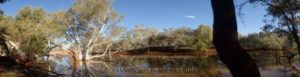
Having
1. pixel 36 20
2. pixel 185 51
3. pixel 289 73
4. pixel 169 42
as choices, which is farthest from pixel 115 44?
pixel 169 42

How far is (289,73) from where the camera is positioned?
18531 millimetres

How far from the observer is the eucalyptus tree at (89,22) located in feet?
132

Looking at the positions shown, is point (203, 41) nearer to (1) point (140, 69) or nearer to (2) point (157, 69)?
(2) point (157, 69)

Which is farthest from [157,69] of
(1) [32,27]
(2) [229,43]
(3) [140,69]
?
(2) [229,43]

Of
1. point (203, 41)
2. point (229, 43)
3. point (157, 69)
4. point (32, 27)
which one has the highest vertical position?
point (32, 27)

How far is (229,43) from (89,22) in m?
39.1

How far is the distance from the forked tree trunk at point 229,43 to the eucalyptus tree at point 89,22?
1455 inches

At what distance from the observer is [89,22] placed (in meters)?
41.8

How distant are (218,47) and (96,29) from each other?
38593 millimetres

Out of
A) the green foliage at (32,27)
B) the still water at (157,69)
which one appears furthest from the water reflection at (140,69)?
the green foliage at (32,27)

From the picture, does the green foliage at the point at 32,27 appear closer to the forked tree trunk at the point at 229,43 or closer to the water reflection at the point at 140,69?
the water reflection at the point at 140,69

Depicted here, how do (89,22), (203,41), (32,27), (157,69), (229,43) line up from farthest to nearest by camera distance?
(203,41)
(89,22)
(32,27)
(157,69)
(229,43)

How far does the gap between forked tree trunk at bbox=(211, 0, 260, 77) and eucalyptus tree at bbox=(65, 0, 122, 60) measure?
36954 millimetres

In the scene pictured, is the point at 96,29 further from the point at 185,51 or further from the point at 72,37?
the point at 185,51
